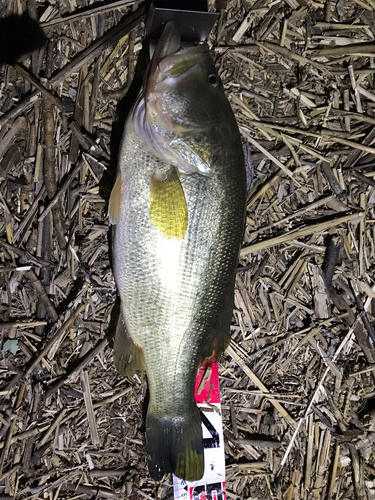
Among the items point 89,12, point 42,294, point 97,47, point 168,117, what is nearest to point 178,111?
point 168,117

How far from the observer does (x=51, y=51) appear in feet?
7.63

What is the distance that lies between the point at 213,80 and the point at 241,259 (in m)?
1.19

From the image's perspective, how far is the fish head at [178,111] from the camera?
75.7 inches

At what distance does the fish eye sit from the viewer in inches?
80.4

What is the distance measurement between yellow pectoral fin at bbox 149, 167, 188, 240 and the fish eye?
0.56 m

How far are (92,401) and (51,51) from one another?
2301mm

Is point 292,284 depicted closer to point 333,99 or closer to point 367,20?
point 333,99

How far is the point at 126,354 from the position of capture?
7.11 ft


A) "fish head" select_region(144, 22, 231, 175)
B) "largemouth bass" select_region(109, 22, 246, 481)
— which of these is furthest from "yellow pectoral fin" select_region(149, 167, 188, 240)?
"fish head" select_region(144, 22, 231, 175)

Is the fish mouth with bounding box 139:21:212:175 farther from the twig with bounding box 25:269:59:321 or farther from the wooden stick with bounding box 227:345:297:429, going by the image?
the wooden stick with bounding box 227:345:297:429

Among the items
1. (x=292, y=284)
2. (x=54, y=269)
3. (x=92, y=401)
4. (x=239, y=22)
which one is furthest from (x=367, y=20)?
(x=92, y=401)

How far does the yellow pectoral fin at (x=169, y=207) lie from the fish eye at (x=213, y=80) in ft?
1.85

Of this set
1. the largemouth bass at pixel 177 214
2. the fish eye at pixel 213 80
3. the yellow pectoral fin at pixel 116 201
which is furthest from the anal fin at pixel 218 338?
the fish eye at pixel 213 80

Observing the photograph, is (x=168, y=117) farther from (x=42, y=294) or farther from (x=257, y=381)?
(x=257, y=381)
